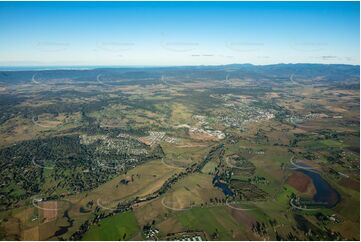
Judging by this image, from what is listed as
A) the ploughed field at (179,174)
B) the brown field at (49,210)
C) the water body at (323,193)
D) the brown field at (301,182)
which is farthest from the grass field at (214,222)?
the brown field at (49,210)

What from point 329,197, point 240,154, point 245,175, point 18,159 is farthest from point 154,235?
point 18,159

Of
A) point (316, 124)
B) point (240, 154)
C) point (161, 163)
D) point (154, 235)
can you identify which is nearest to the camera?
point (154, 235)

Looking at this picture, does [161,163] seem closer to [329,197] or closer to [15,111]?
[329,197]

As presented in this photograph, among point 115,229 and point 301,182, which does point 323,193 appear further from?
point 115,229

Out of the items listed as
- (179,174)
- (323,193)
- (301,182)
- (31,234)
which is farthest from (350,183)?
(31,234)

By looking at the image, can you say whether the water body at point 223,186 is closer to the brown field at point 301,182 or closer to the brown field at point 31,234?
the brown field at point 301,182

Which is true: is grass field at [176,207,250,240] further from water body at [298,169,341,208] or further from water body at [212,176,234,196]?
water body at [298,169,341,208]
